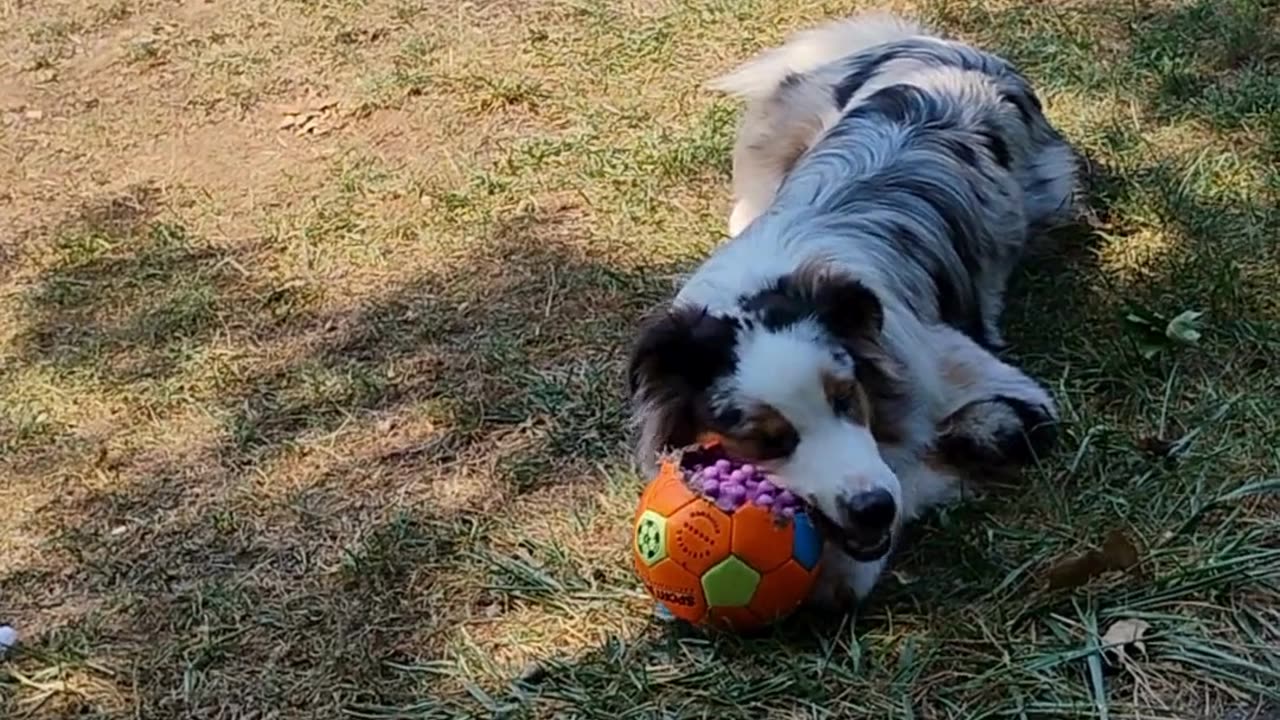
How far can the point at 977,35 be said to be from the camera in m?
6.43

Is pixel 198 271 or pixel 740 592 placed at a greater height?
pixel 740 592

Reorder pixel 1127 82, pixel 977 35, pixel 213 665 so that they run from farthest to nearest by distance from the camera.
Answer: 1. pixel 977 35
2. pixel 1127 82
3. pixel 213 665

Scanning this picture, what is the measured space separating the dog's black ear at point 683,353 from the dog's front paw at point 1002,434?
2.42ft

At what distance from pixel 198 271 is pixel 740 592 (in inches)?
Answer: 115

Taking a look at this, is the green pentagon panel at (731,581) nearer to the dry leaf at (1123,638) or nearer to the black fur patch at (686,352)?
the black fur patch at (686,352)

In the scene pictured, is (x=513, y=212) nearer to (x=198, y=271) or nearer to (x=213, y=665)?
(x=198, y=271)

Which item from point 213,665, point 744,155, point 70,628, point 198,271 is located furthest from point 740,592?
point 198,271

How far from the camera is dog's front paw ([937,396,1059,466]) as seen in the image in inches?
154

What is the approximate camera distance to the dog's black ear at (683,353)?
3545 mm

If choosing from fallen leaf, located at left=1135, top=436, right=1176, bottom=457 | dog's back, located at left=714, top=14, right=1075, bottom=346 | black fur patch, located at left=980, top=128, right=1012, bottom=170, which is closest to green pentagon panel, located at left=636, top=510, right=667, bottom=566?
dog's back, located at left=714, top=14, right=1075, bottom=346

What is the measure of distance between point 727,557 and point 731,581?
0.05 meters

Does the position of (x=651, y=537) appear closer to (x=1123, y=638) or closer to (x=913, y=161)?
(x=1123, y=638)

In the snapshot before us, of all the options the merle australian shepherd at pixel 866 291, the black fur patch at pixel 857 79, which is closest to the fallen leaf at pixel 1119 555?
the merle australian shepherd at pixel 866 291

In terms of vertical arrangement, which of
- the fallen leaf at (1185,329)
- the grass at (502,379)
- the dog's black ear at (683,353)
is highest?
the dog's black ear at (683,353)
